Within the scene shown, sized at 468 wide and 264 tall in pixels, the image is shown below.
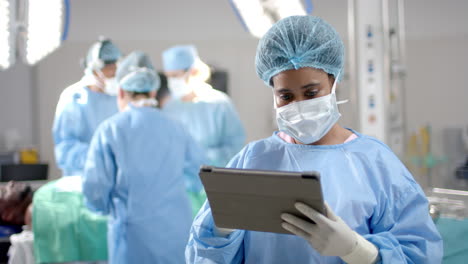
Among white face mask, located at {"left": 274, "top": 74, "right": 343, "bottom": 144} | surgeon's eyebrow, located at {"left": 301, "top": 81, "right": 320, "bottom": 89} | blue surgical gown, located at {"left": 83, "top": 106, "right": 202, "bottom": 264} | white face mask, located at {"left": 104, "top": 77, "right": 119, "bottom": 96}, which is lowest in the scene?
blue surgical gown, located at {"left": 83, "top": 106, "right": 202, "bottom": 264}

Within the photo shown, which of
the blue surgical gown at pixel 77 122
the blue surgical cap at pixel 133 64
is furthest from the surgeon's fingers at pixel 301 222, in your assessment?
the blue surgical gown at pixel 77 122

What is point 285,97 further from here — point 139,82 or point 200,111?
point 200,111

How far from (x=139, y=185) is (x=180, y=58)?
151 cm

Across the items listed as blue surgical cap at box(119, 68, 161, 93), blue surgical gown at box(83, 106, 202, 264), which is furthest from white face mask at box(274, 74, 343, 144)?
blue surgical cap at box(119, 68, 161, 93)

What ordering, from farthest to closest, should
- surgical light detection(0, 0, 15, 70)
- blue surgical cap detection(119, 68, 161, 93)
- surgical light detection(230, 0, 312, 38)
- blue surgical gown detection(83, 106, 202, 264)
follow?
surgical light detection(0, 0, 15, 70)
surgical light detection(230, 0, 312, 38)
blue surgical cap detection(119, 68, 161, 93)
blue surgical gown detection(83, 106, 202, 264)

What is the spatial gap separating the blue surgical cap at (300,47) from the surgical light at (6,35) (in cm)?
239

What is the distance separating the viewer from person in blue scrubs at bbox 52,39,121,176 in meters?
3.45

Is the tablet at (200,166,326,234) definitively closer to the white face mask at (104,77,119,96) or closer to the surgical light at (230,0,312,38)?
the surgical light at (230,0,312,38)

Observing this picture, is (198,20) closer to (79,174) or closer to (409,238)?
(79,174)

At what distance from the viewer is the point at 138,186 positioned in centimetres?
266

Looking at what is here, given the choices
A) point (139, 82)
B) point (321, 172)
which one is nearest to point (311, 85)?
point (321, 172)

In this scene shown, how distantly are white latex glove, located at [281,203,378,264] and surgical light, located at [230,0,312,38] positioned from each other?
6.72ft

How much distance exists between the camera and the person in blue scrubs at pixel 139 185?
2.65 meters

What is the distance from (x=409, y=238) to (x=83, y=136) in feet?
8.95
